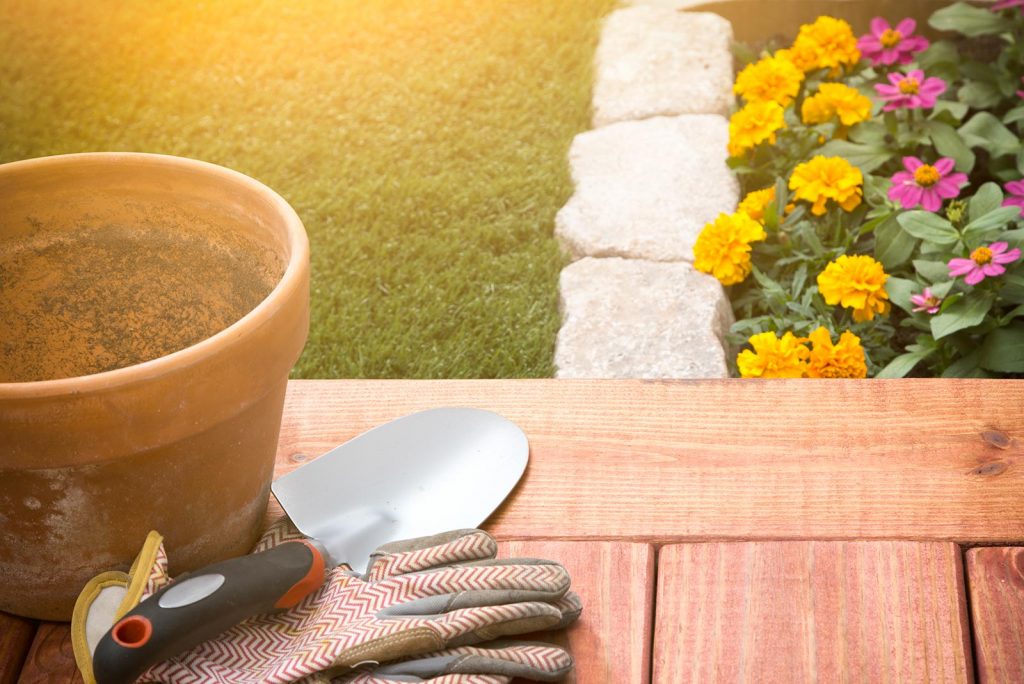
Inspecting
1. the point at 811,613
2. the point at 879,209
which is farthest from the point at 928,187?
the point at 811,613

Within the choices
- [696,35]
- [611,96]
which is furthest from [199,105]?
[696,35]

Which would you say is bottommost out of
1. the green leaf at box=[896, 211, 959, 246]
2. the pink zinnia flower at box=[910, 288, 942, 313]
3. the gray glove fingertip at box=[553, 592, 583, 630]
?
the pink zinnia flower at box=[910, 288, 942, 313]

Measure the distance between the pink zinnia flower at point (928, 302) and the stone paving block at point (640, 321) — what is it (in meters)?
0.33

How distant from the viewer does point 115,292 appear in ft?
3.34

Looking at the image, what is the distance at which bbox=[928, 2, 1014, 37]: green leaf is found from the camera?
2334 millimetres

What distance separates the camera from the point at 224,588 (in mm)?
800

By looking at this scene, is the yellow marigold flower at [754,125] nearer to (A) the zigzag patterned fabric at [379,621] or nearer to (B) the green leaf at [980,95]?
(B) the green leaf at [980,95]

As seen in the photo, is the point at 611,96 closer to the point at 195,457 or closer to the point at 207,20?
the point at 207,20

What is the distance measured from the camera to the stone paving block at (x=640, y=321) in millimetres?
1826

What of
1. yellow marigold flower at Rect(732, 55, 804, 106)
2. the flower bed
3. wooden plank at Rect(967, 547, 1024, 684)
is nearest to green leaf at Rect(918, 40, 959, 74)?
the flower bed

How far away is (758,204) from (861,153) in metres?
0.28

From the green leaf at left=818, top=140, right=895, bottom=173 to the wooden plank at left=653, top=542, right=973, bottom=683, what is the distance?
1.38 m

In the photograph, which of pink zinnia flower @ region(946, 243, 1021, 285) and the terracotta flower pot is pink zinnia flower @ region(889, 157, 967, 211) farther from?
the terracotta flower pot

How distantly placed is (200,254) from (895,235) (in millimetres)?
1408
